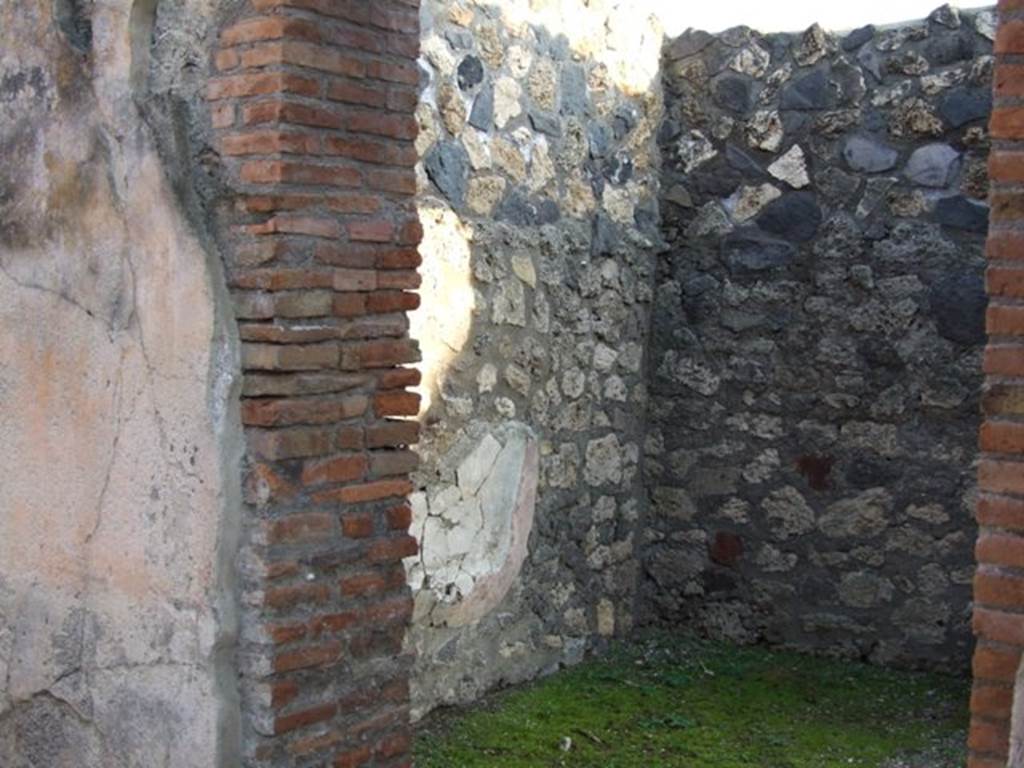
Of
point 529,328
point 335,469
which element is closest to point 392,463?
point 335,469

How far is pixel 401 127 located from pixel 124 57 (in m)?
0.63

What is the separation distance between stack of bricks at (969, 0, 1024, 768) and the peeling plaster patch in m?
2.45

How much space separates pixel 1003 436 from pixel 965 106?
126 inches

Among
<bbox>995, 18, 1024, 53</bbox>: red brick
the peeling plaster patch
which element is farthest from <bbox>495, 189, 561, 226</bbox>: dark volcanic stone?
<bbox>995, 18, 1024, 53</bbox>: red brick

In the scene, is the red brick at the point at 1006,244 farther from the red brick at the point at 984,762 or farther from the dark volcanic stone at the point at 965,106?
the dark volcanic stone at the point at 965,106

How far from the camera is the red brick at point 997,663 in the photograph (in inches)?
94.7

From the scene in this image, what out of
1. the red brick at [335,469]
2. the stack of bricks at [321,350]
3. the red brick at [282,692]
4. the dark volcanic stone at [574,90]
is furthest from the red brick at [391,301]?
the dark volcanic stone at [574,90]

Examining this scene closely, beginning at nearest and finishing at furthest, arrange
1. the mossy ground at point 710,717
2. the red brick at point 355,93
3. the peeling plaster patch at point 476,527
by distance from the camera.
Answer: the red brick at point 355,93 → the mossy ground at point 710,717 → the peeling plaster patch at point 476,527

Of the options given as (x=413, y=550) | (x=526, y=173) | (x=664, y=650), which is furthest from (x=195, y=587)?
(x=664, y=650)

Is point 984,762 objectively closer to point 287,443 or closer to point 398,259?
point 287,443

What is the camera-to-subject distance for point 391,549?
130 inches

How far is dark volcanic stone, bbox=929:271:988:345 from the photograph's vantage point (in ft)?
17.2

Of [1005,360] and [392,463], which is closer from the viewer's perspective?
[1005,360]

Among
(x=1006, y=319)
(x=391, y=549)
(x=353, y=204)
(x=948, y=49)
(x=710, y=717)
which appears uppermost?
(x=948, y=49)
